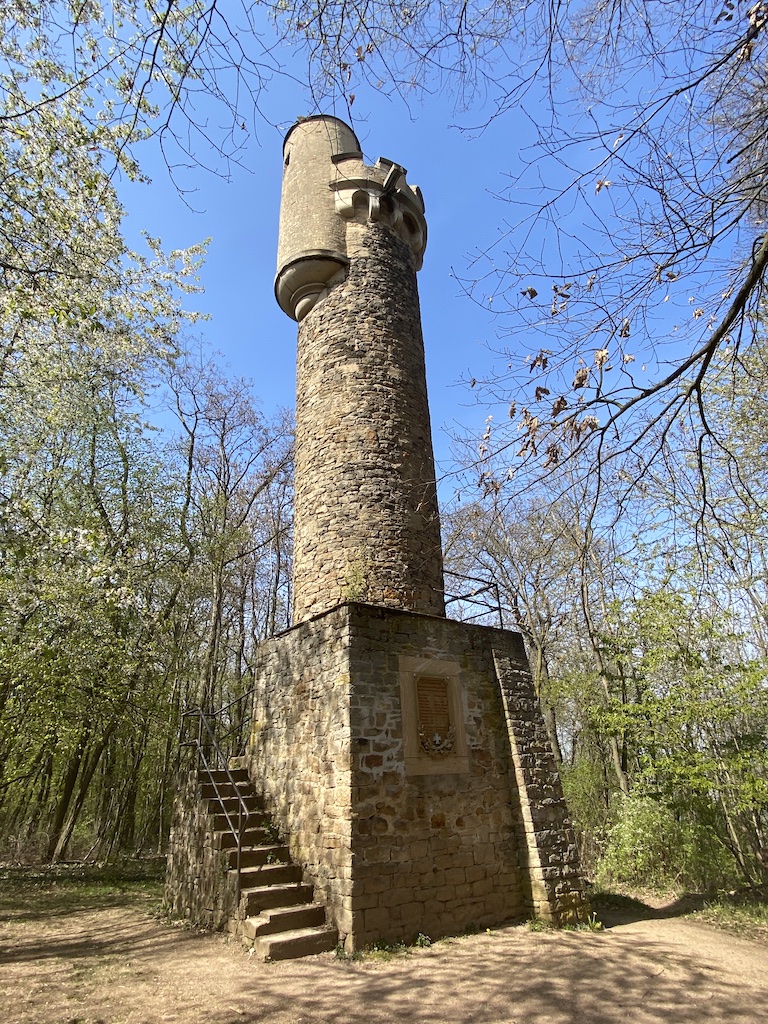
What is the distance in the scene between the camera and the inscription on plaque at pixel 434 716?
5977 mm

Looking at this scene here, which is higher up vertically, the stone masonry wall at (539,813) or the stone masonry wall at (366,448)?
the stone masonry wall at (366,448)

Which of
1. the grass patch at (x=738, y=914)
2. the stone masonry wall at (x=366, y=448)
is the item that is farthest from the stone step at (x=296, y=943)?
the grass patch at (x=738, y=914)

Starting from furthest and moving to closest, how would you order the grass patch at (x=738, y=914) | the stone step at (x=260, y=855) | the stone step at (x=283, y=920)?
the grass patch at (x=738, y=914) → the stone step at (x=260, y=855) → the stone step at (x=283, y=920)

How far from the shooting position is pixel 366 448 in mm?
7762

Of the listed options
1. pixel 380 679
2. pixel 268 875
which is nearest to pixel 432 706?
pixel 380 679

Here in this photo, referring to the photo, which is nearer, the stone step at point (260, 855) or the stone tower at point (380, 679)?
the stone tower at point (380, 679)

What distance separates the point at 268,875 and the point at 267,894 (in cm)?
24

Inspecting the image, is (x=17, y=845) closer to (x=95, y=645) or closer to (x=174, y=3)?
(x=95, y=645)

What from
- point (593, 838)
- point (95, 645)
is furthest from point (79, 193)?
point (593, 838)

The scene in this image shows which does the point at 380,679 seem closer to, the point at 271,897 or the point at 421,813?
the point at 421,813

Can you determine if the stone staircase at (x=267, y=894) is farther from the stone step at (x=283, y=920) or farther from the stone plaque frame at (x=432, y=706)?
the stone plaque frame at (x=432, y=706)

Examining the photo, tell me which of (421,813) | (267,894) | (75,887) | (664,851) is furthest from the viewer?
(75,887)

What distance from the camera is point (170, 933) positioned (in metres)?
6.07

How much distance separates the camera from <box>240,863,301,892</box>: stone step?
5.52 meters
